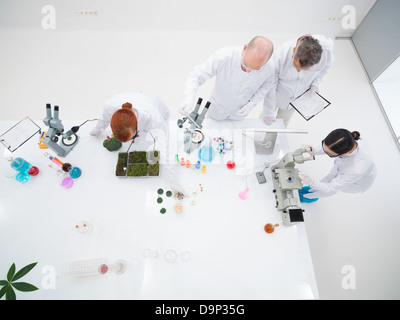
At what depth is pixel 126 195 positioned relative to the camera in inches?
68.4

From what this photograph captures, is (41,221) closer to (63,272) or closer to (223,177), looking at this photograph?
(63,272)

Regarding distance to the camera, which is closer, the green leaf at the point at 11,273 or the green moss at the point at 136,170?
the green leaf at the point at 11,273

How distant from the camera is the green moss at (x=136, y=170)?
1.74m

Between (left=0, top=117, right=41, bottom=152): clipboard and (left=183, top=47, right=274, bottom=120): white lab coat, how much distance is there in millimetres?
1399

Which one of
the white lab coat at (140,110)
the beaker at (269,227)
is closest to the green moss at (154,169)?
the white lab coat at (140,110)

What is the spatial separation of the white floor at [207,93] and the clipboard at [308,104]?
946 millimetres

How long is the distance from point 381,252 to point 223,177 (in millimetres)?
2068

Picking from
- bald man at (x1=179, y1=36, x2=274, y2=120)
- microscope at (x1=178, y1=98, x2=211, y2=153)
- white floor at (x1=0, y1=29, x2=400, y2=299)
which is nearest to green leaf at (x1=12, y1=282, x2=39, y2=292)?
microscope at (x1=178, y1=98, x2=211, y2=153)

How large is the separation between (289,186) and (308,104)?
93 cm

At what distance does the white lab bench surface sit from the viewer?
148 cm

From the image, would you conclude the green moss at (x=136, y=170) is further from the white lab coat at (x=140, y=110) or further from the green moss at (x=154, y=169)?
the white lab coat at (x=140, y=110)

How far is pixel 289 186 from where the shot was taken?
62.2 inches

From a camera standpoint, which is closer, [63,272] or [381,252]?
[63,272]
